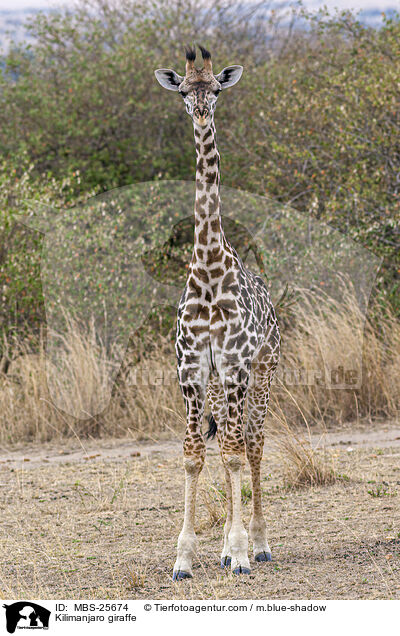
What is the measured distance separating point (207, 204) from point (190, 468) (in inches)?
59.4

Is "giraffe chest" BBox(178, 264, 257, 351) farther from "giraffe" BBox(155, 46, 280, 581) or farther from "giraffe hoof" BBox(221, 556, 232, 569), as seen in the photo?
"giraffe hoof" BBox(221, 556, 232, 569)

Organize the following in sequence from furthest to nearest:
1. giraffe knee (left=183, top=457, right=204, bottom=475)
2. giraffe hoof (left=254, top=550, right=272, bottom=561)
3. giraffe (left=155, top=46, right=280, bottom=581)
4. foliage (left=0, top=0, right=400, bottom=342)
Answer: foliage (left=0, top=0, right=400, bottom=342), giraffe hoof (left=254, top=550, right=272, bottom=561), giraffe knee (left=183, top=457, right=204, bottom=475), giraffe (left=155, top=46, right=280, bottom=581)

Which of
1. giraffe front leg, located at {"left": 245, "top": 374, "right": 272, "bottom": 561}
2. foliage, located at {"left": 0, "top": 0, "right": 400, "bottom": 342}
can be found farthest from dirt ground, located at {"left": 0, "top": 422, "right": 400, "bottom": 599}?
foliage, located at {"left": 0, "top": 0, "right": 400, "bottom": 342}

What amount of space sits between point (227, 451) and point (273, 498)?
1939mm

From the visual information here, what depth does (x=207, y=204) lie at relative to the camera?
4.62 meters

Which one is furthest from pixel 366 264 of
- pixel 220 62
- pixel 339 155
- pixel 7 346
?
pixel 220 62

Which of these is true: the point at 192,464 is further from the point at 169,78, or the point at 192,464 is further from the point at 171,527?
the point at 169,78

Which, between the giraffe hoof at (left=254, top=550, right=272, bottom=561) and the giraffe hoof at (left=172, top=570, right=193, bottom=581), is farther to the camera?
the giraffe hoof at (left=254, top=550, right=272, bottom=561)

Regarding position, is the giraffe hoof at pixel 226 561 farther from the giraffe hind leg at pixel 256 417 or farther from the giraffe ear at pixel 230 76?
the giraffe ear at pixel 230 76

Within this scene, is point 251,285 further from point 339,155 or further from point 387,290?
point 339,155
